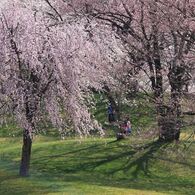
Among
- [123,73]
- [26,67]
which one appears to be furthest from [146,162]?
[26,67]

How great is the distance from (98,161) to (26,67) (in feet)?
24.4

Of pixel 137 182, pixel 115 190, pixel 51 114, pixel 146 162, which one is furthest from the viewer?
pixel 146 162

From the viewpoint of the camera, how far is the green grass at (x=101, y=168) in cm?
1839

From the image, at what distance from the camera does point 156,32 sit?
2358 cm

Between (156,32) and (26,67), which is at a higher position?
(156,32)

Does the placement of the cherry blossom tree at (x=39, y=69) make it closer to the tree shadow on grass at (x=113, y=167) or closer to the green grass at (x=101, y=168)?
the green grass at (x=101, y=168)

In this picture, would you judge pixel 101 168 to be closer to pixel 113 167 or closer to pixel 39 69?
pixel 113 167

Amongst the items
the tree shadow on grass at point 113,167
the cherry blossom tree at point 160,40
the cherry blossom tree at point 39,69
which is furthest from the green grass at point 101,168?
the cherry blossom tree at point 39,69

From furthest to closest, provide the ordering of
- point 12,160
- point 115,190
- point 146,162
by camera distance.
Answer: point 12,160 → point 146,162 → point 115,190

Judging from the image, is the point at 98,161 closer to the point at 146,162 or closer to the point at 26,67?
the point at 146,162

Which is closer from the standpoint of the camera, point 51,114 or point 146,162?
point 51,114

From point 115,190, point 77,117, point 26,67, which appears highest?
point 26,67

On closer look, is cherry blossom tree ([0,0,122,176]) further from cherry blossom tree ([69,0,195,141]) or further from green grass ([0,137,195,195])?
cherry blossom tree ([69,0,195,141])

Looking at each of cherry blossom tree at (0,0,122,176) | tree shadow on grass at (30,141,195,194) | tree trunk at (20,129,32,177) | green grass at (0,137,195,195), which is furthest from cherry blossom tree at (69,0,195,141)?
tree trunk at (20,129,32,177)
